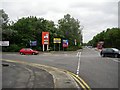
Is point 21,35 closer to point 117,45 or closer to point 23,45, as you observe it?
point 23,45

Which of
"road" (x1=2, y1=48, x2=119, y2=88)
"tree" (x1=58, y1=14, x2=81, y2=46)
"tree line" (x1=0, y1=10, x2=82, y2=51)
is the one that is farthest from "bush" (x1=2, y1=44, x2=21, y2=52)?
"road" (x1=2, y1=48, x2=119, y2=88)

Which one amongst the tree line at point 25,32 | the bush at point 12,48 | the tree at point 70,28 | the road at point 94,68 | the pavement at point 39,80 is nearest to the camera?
the pavement at point 39,80

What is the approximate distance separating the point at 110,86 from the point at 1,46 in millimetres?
58835

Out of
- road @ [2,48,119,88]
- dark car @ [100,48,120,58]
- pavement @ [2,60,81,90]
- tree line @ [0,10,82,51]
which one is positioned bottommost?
pavement @ [2,60,81,90]

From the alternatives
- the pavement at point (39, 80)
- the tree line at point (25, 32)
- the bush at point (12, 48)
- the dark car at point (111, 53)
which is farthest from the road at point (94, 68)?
the tree line at point (25, 32)

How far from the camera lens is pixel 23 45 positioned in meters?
75.9

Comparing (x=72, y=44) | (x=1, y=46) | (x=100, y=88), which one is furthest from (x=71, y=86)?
(x=72, y=44)

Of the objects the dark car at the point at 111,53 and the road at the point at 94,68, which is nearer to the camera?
the road at the point at 94,68

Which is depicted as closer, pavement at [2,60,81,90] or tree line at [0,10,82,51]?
pavement at [2,60,81,90]

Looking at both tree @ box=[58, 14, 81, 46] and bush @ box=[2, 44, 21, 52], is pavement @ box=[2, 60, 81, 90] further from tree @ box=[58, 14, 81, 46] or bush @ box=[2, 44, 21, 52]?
tree @ box=[58, 14, 81, 46]

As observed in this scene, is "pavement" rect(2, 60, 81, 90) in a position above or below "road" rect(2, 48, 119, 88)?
below

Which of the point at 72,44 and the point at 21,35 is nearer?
the point at 21,35

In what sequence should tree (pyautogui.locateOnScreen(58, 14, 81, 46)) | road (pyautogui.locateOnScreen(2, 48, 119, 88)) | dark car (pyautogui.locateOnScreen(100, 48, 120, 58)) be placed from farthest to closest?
1. tree (pyautogui.locateOnScreen(58, 14, 81, 46))
2. dark car (pyautogui.locateOnScreen(100, 48, 120, 58))
3. road (pyautogui.locateOnScreen(2, 48, 119, 88))

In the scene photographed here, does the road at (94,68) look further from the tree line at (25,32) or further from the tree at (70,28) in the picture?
the tree at (70,28)
